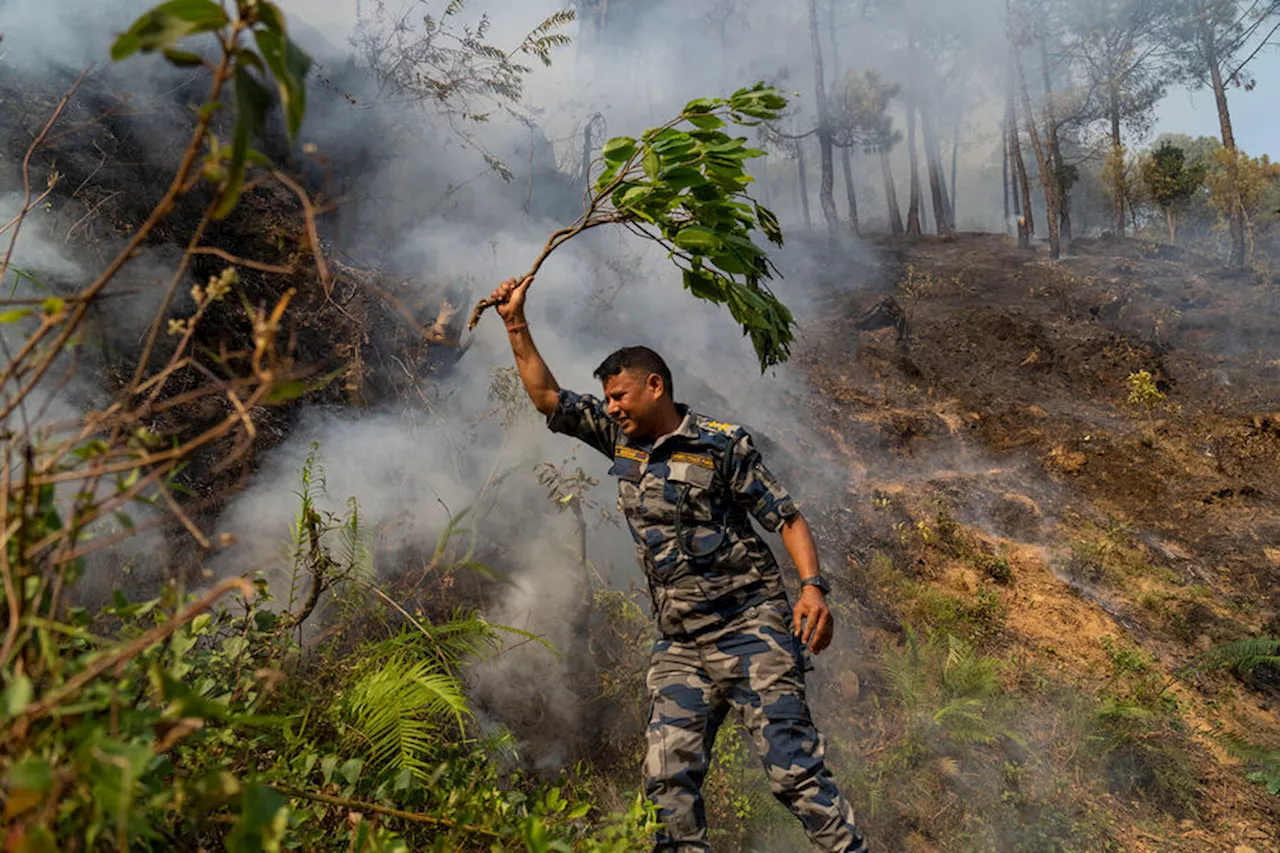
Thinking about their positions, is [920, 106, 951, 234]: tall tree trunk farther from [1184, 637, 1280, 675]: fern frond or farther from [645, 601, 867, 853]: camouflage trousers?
[645, 601, 867, 853]: camouflage trousers

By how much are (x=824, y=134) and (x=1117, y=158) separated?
7325 millimetres

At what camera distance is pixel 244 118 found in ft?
2.33

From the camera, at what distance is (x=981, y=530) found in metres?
6.66

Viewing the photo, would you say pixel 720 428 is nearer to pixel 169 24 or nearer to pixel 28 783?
pixel 169 24

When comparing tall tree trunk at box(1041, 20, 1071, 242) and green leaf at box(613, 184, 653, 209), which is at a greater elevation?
tall tree trunk at box(1041, 20, 1071, 242)

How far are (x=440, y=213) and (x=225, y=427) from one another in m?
7.10

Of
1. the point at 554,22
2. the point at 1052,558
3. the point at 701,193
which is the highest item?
the point at 554,22

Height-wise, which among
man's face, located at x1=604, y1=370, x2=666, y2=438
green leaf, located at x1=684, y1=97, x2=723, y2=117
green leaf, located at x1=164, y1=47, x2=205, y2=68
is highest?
green leaf, located at x1=684, y1=97, x2=723, y2=117

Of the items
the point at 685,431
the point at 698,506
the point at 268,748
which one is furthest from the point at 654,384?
the point at 268,748

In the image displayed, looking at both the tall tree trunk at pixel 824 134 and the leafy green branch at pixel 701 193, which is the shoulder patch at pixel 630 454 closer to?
the leafy green branch at pixel 701 193

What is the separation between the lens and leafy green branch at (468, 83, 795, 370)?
6.03 feet

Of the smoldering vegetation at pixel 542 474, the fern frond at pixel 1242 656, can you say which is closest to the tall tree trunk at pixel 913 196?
the smoldering vegetation at pixel 542 474

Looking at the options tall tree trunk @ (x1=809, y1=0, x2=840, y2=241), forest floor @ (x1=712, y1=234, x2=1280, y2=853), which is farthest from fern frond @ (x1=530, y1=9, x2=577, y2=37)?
tall tree trunk @ (x1=809, y1=0, x2=840, y2=241)

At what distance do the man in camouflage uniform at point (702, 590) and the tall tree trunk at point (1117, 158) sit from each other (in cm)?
1952
